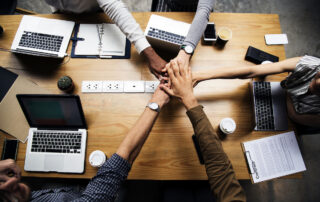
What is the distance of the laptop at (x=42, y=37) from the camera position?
1.28 metres

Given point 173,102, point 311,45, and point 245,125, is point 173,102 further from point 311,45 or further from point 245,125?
point 311,45

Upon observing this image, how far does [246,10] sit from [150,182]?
2.32 meters

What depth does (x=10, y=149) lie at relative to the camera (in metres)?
1.20

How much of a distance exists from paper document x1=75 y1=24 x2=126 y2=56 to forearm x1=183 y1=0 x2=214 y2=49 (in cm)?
46

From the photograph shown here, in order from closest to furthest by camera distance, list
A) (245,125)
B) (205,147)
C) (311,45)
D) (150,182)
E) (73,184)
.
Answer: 1. (205,147)
2. (245,125)
3. (73,184)
4. (150,182)
5. (311,45)

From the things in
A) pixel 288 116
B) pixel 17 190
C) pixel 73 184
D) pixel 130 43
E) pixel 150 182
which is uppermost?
pixel 130 43

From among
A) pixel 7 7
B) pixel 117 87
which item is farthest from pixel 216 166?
pixel 7 7

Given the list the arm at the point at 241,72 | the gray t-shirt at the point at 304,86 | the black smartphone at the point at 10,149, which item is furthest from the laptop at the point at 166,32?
the black smartphone at the point at 10,149

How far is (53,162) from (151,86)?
75 cm

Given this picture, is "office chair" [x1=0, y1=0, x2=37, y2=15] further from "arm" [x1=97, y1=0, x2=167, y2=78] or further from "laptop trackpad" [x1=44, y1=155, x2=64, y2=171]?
"laptop trackpad" [x1=44, y1=155, x2=64, y2=171]

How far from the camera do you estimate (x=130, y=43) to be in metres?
1.41

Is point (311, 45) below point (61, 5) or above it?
below

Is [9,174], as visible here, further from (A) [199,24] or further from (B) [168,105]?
(A) [199,24]

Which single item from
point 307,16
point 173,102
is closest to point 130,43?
point 173,102
